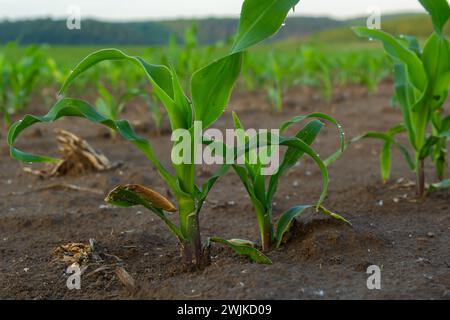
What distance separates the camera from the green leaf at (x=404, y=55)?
6.84 ft

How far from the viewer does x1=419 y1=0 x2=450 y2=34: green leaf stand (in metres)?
1.85

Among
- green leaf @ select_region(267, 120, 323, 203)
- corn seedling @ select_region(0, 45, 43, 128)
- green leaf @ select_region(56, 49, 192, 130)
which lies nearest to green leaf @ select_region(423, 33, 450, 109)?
green leaf @ select_region(267, 120, 323, 203)

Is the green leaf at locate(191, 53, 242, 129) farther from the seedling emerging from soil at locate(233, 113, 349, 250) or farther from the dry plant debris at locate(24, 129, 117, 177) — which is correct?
the dry plant debris at locate(24, 129, 117, 177)

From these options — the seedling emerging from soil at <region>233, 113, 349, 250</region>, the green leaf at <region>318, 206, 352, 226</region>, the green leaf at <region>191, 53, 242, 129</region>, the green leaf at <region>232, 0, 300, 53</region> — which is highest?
the green leaf at <region>232, 0, 300, 53</region>

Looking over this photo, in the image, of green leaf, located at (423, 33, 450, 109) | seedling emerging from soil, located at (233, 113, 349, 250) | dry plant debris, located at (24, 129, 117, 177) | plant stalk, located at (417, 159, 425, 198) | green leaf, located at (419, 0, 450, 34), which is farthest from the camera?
dry plant debris, located at (24, 129, 117, 177)

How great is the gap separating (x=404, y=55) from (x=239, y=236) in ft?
2.96

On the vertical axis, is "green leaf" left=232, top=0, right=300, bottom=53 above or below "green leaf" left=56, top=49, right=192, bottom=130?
above

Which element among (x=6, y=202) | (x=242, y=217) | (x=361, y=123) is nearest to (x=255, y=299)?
(x=242, y=217)

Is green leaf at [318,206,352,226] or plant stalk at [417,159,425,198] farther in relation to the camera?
plant stalk at [417,159,425,198]

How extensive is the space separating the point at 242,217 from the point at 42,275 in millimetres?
863

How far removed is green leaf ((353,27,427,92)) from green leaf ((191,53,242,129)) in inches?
34.0

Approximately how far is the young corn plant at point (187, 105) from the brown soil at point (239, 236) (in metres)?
0.15

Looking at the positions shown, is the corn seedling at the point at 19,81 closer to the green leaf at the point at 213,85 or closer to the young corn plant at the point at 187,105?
the young corn plant at the point at 187,105
